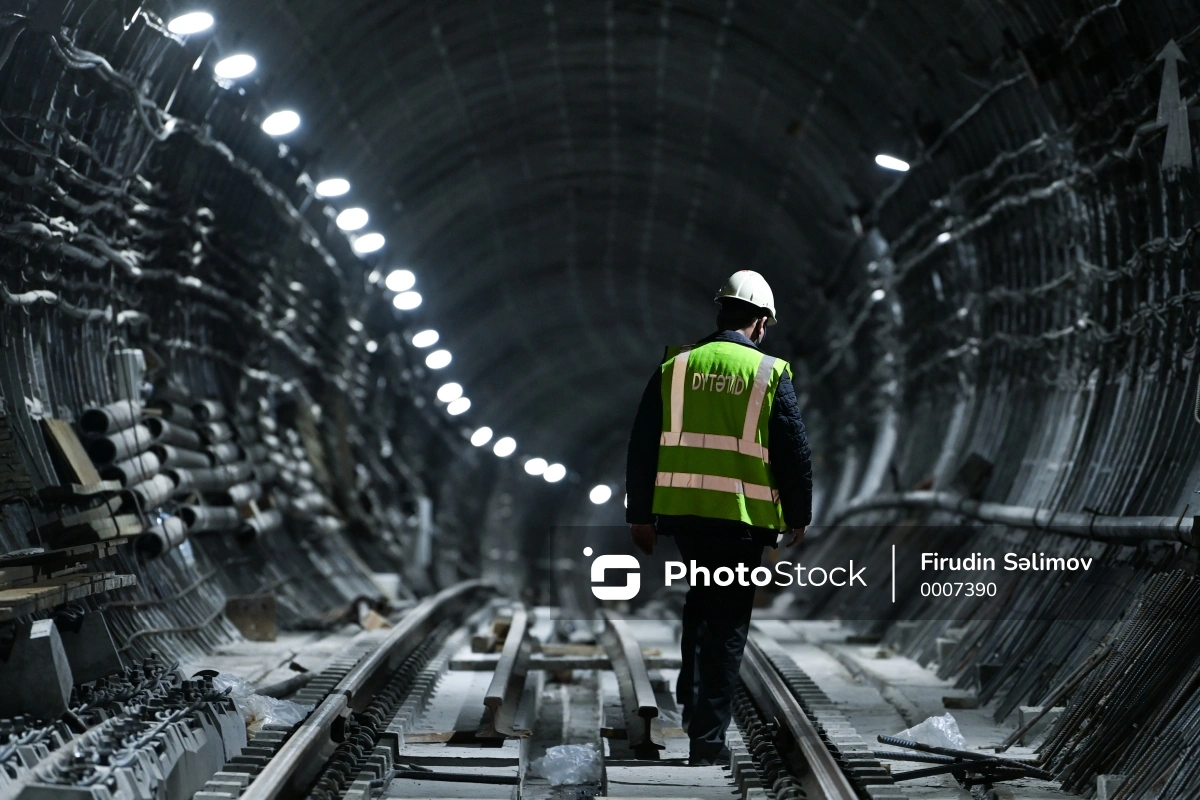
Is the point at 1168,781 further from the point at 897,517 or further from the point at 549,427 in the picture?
the point at 549,427

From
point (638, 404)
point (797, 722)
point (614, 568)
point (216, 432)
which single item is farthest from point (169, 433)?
point (614, 568)

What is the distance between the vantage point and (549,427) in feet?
121

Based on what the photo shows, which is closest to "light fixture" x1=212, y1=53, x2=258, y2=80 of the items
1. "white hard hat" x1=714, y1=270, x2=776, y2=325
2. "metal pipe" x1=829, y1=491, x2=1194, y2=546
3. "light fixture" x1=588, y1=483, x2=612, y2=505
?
"white hard hat" x1=714, y1=270, x2=776, y2=325

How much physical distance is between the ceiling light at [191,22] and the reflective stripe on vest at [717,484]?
4983 mm

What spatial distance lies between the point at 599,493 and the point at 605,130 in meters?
24.5

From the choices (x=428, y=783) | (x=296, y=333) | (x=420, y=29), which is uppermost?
(x=420, y=29)

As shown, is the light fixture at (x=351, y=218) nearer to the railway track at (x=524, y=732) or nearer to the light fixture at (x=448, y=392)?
the railway track at (x=524, y=732)

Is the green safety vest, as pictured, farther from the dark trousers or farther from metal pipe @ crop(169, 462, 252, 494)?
metal pipe @ crop(169, 462, 252, 494)

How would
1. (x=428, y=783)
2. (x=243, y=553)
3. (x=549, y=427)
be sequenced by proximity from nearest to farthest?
(x=428, y=783) < (x=243, y=553) < (x=549, y=427)

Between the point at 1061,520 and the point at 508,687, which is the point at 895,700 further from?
the point at 508,687

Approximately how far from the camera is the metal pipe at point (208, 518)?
38.8 feet

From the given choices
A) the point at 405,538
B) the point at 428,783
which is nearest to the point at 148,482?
the point at 428,783

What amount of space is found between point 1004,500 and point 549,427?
24857 millimetres

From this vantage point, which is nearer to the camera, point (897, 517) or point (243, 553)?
point (243, 553)
